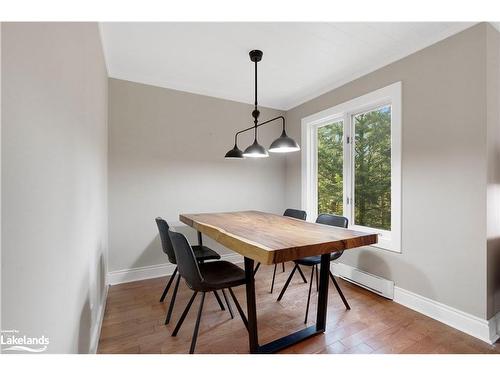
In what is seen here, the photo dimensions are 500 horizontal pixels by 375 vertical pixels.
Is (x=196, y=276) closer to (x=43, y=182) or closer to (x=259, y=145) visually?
(x=43, y=182)

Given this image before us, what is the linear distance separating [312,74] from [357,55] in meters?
0.56

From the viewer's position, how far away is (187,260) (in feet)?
4.99

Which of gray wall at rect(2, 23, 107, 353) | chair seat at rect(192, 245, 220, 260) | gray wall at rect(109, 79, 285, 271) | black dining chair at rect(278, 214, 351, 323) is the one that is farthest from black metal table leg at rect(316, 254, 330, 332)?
gray wall at rect(109, 79, 285, 271)

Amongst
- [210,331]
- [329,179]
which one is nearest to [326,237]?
[210,331]

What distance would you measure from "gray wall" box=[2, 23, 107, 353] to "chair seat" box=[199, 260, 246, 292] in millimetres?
724

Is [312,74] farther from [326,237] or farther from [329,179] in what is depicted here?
[326,237]

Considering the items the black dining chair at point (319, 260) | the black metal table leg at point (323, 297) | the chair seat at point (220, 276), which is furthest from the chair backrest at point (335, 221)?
the chair seat at point (220, 276)

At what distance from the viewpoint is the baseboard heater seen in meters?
2.37

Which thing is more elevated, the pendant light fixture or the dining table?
the pendant light fixture

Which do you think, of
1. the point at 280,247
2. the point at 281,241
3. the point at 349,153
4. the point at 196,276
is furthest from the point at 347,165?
the point at 196,276

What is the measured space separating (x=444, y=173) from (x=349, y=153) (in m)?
1.08
